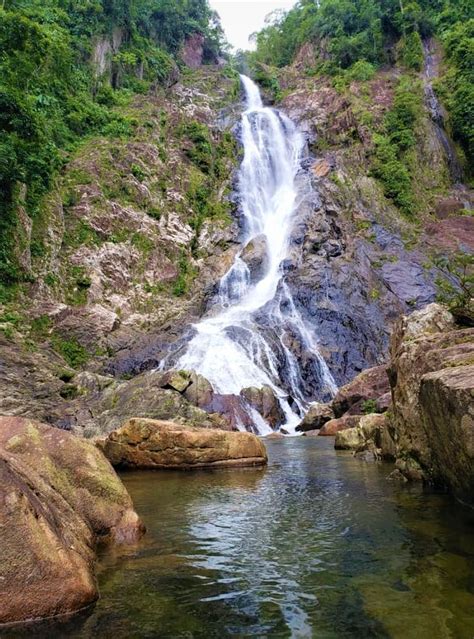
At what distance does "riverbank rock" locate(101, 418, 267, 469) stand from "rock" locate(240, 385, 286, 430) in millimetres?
10113

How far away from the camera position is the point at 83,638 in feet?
11.9

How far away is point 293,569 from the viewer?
4996 millimetres

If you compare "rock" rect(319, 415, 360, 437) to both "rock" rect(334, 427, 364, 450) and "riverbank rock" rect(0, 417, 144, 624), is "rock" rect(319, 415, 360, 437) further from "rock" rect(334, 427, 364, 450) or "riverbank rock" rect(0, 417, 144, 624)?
"riverbank rock" rect(0, 417, 144, 624)

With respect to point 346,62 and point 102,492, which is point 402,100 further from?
point 102,492

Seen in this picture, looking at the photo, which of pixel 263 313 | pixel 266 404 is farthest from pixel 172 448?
pixel 263 313

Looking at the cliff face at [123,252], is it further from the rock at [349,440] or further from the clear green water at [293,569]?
the clear green water at [293,569]

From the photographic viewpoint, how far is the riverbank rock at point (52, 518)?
3869mm

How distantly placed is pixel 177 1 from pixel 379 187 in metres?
39.0

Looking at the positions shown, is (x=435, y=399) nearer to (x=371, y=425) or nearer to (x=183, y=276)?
(x=371, y=425)

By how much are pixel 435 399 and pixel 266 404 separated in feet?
53.8

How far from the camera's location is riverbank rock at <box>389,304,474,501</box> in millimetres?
5844

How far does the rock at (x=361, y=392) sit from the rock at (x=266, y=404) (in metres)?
2.86

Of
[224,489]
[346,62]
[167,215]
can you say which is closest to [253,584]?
[224,489]

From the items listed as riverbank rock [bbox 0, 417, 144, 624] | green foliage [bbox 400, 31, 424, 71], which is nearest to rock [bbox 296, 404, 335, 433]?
riverbank rock [bbox 0, 417, 144, 624]
